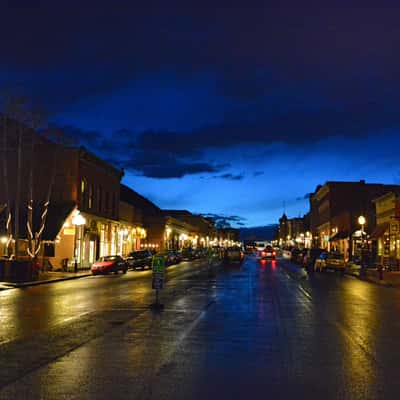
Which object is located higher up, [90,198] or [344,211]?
[344,211]

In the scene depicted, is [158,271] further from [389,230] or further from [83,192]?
[389,230]

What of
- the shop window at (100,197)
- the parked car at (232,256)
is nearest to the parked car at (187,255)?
the parked car at (232,256)

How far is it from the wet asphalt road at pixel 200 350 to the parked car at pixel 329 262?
25858mm

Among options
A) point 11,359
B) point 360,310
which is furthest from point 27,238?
point 11,359

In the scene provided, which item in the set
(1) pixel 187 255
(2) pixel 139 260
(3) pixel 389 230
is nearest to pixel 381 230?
(3) pixel 389 230

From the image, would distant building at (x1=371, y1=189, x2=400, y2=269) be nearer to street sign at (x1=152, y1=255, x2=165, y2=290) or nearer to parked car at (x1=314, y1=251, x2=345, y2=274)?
parked car at (x1=314, y1=251, x2=345, y2=274)

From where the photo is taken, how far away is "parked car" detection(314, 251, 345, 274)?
45.7 metres

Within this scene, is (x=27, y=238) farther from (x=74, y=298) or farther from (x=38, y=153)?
(x=74, y=298)

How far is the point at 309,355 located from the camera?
33.8ft

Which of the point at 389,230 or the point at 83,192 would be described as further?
the point at 389,230

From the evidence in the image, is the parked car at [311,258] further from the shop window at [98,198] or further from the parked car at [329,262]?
the shop window at [98,198]

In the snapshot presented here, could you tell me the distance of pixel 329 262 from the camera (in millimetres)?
47281

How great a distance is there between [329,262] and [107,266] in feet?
59.5

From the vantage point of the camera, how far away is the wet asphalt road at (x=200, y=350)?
7.82 m
